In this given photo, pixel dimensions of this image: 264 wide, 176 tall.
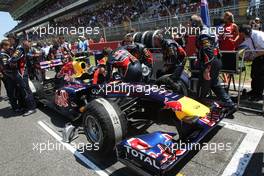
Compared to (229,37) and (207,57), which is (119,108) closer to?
(207,57)

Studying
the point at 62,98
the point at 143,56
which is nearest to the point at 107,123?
the point at 62,98

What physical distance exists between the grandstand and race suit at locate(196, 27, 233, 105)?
7248 mm

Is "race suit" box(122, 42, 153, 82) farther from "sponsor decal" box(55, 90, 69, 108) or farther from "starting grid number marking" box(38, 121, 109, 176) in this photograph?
"starting grid number marking" box(38, 121, 109, 176)

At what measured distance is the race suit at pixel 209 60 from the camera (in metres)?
4.80

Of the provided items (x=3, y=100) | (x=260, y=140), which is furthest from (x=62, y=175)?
(x=3, y=100)

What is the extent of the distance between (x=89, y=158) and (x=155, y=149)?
4.28ft

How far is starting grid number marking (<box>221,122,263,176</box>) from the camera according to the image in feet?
11.3

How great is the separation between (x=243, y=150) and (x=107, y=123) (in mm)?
1920

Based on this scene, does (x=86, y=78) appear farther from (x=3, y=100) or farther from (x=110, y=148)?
(x=3, y=100)

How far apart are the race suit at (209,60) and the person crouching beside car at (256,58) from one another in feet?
3.73

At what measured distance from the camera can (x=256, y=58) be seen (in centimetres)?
577

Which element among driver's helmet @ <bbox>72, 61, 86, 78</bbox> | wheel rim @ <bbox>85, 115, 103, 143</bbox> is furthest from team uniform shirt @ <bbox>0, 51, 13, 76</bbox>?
wheel rim @ <bbox>85, 115, 103, 143</bbox>

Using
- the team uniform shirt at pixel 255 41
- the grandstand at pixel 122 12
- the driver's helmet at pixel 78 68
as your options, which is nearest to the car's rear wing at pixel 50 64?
the driver's helmet at pixel 78 68

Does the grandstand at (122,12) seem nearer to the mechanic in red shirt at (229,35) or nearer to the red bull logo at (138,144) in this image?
the mechanic in red shirt at (229,35)
